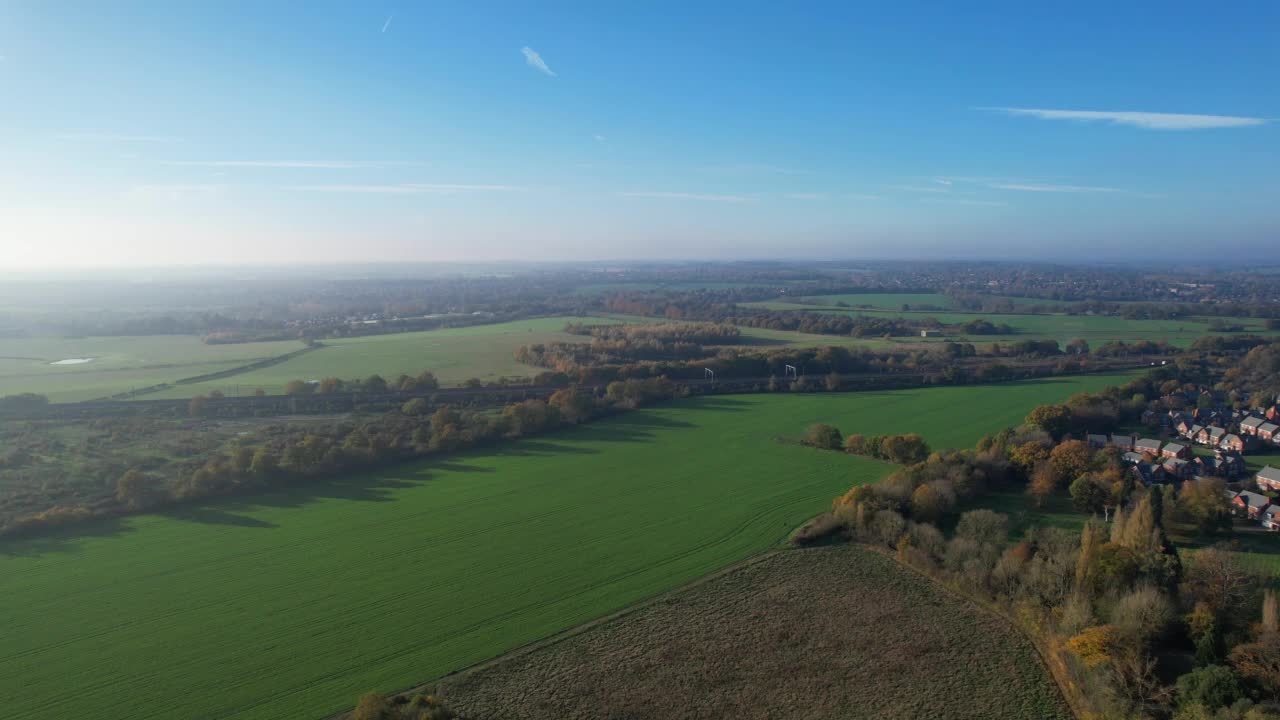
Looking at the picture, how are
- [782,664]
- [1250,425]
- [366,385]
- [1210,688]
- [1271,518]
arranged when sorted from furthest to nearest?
[366,385]
[1250,425]
[1271,518]
[782,664]
[1210,688]

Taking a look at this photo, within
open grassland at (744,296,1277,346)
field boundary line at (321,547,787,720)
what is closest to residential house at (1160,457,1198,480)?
field boundary line at (321,547,787,720)

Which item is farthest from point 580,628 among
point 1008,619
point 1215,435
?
point 1215,435

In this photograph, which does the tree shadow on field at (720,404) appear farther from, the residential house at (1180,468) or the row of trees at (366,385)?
the residential house at (1180,468)

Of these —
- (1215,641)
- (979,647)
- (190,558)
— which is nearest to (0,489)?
(190,558)

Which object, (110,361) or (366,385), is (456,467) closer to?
(366,385)

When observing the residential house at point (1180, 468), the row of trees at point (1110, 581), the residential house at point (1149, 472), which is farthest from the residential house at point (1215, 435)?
the row of trees at point (1110, 581)
